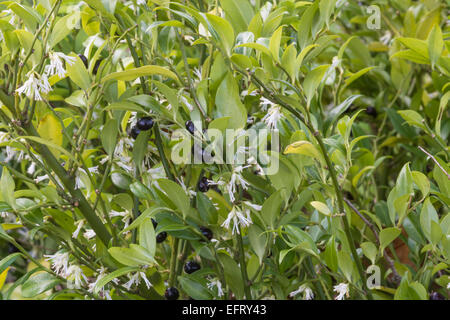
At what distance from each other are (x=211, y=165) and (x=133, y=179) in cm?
14

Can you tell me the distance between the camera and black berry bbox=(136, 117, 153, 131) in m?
0.79

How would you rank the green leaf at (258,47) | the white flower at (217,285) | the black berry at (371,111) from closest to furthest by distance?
the green leaf at (258,47)
the white flower at (217,285)
the black berry at (371,111)

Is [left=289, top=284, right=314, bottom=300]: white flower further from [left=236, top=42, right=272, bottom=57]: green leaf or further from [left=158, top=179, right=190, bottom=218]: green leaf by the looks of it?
[left=236, top=42, right=272, bottom=57]: green leaf

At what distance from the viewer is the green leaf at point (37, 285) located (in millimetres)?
827

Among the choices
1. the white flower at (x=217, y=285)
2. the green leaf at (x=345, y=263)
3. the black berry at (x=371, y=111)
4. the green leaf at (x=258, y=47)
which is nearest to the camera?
the green leaf at (x=258, y=47)

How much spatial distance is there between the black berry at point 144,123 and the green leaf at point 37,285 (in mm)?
263

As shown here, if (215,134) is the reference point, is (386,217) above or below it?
below

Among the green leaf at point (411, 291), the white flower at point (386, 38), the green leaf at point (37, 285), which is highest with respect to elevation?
the white flower at point (386, 38)

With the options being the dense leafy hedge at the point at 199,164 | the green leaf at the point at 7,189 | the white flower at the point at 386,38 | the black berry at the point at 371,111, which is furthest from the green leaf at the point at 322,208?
the white flower at the point at 386,38

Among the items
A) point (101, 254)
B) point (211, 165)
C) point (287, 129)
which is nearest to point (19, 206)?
point (101, 254)

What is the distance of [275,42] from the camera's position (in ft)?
2.23

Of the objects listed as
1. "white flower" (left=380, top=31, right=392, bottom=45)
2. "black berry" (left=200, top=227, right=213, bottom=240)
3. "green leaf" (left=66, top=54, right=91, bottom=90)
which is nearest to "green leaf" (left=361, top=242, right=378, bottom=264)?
"black berry" (left=200, top=227, right=213, bottom=240)

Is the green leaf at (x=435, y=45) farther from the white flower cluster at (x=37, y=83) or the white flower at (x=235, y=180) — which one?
the white flower cluster at (x=37, y=83)
